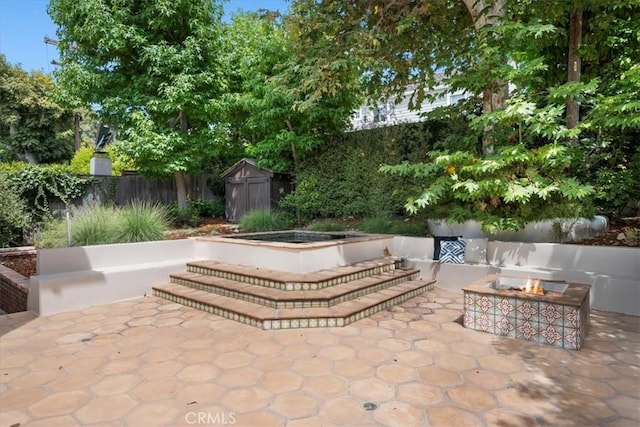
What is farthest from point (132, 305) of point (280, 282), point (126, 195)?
point (126, 195)

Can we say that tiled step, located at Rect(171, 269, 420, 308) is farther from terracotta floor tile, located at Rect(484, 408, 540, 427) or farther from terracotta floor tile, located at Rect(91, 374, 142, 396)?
terracotta floor tile, located at Rect(484, 408, 540, 427)

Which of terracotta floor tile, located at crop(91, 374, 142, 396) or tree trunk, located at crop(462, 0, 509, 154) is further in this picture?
tree trunk, located at crop(462, 0, 509, 154)

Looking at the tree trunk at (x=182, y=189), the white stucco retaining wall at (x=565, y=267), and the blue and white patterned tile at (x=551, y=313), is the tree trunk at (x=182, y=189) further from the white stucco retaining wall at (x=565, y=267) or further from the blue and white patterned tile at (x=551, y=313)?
the blue and white patterned tile at (x=551, y=313)

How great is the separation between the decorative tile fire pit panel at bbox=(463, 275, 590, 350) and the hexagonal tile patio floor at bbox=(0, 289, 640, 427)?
0.11m

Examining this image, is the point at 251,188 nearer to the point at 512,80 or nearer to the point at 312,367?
the point at 512,80

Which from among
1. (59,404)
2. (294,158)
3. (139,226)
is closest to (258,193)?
(294,158)

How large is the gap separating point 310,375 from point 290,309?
124 centimetres

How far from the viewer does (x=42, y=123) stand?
16031mm

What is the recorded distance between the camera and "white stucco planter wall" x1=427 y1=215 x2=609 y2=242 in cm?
468

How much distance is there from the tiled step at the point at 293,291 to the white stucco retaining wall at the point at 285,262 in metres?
0.38

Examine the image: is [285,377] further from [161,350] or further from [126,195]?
[126,195]

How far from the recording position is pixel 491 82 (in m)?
5.04

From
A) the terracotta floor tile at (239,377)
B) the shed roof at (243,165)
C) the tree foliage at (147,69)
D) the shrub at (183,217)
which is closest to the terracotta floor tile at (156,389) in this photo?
the terracotta floor tile at (239,377)

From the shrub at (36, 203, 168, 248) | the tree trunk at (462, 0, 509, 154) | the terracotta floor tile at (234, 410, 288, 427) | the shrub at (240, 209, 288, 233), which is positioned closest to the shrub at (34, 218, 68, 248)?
the shrub at (36, 203, 168, 248)
